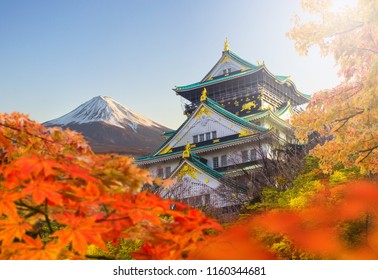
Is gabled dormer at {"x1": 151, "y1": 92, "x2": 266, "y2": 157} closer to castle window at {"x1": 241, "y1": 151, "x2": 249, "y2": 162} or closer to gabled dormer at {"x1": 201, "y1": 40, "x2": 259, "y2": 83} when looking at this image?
castle window at {"x1": 241, "y1": 151, "x2": 249, "y2": 162}

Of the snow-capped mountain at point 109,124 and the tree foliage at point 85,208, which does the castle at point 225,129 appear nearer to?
the snow-capped mountain at point 109,124

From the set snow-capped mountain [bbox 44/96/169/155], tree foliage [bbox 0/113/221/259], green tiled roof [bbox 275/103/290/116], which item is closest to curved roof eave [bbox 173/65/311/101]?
green tiled roof [bbox 275/103/290/116]

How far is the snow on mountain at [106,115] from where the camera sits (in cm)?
1677

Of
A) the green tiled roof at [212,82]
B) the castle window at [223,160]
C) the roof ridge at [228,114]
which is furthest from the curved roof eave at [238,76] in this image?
the castle window at [223,160]

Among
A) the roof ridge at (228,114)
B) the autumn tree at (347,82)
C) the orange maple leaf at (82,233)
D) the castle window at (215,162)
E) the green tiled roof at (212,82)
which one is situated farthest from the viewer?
the green tiled roof at (212,82)

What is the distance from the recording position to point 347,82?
Answer: 17.2 ft

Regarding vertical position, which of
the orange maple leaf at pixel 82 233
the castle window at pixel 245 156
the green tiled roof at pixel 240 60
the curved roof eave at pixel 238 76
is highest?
the green tiled roof at pixel 240 60

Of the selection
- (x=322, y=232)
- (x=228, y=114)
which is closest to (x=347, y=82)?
(x=322, y=232)

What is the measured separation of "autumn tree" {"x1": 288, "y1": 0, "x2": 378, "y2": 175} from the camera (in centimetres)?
450

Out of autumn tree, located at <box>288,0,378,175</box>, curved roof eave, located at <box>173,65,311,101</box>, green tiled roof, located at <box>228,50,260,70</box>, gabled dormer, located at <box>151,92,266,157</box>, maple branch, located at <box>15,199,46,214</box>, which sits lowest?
maple branch, located at <box>15,199,46,214</box>

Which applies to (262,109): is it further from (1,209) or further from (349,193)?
(1,209)

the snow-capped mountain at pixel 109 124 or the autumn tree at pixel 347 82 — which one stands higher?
the snow-capped mountain at pixel 109 124

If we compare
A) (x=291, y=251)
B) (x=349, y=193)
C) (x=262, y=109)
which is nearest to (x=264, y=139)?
(x=262, y=109)

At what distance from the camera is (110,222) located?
202 cm
